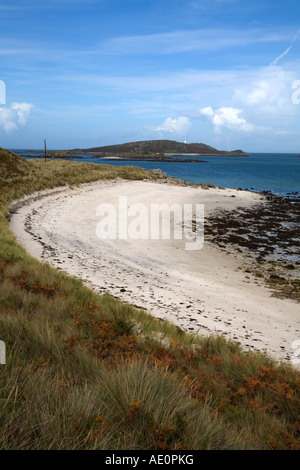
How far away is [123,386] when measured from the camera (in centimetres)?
284

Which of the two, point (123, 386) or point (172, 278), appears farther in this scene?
point (172, 278)

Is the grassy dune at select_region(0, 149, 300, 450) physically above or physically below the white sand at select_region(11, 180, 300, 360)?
above

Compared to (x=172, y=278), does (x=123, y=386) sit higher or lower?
higher

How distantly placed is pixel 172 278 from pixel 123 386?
839 cm

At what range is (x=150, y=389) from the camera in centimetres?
292

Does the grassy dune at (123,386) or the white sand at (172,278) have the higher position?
the grassy dune at (123,386)

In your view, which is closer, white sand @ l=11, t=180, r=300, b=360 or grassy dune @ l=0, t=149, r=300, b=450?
grassy dune @ l=0, t=149, r=300, b=450

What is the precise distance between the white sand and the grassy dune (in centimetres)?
201

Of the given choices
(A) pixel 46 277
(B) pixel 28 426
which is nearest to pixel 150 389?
(B) pixel 28 426

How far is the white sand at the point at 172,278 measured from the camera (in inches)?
308

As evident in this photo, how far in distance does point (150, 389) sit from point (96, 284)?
22.4 feet

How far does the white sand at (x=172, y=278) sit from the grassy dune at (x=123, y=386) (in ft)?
6.59

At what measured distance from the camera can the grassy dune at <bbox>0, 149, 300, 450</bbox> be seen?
2.40 m

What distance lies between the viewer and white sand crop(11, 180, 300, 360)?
25.7 feet
